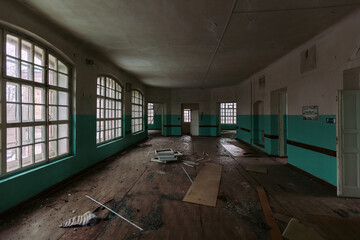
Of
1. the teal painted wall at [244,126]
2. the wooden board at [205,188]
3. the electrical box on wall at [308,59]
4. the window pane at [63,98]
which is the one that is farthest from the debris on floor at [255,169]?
the window pane at [63,98]

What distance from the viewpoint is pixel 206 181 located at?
354 cm

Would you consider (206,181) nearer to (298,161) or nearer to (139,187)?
(139,187)

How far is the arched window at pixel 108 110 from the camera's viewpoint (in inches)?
195

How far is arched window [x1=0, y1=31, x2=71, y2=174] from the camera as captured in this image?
2506 mm

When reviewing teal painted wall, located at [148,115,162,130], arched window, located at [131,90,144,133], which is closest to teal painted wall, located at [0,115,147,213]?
arched window, located at [131,90,144,133]

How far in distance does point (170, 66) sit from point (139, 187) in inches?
161

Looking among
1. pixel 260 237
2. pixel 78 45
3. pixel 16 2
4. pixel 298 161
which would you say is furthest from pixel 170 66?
pixel 260 237

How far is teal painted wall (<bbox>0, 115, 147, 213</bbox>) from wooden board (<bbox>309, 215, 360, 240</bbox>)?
427cm

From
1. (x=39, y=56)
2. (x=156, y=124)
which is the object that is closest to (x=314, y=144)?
(x=39, y=56)

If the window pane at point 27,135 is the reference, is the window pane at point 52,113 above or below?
above

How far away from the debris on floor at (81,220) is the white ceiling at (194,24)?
121 inches

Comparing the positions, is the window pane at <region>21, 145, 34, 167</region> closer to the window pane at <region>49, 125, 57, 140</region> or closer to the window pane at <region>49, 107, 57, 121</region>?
the window pane at <region>49, 125, 57, 140</region>

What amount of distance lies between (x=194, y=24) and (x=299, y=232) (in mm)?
3481

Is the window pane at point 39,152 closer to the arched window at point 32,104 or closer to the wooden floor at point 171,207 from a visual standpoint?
the arched window at point 32,104
